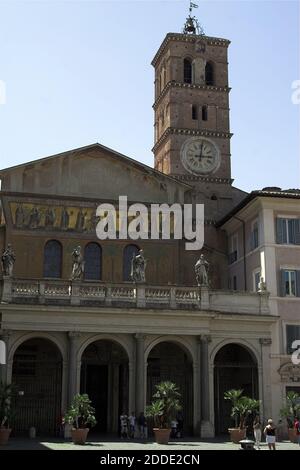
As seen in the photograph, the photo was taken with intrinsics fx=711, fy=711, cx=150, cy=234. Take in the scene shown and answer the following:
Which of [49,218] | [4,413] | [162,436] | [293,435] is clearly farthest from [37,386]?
[293,435]

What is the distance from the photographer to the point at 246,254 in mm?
40000

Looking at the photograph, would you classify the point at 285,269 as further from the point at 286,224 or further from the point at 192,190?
the point at 192,190

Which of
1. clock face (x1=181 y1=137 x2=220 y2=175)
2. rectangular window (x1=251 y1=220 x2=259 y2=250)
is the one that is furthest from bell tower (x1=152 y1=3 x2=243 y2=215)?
rectangular window (x1=251 y1=220 x2=259 y2=250)

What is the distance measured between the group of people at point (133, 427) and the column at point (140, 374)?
494mm

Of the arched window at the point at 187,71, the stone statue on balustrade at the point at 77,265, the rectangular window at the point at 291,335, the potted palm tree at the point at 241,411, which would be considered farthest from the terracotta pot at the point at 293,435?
the arched window at the point at 187,71

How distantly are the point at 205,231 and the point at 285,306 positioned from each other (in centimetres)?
862

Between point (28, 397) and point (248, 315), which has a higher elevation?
point (248, 315)

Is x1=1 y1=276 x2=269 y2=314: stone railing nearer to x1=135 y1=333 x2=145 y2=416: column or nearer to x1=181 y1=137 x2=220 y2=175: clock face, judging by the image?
x1=135 y1=333 x2=145 y2=416: column

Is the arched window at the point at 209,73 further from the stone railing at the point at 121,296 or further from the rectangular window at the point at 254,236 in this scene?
the stone railing at the point at 121,296

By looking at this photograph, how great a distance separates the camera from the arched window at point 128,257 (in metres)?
39.4

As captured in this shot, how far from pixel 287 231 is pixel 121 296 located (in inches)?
384

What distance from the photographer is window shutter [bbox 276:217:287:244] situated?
3747 cm

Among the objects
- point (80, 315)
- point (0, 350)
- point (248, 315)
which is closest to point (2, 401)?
point (0, 350)

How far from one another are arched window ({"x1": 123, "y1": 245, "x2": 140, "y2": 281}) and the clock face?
46.6 ft
